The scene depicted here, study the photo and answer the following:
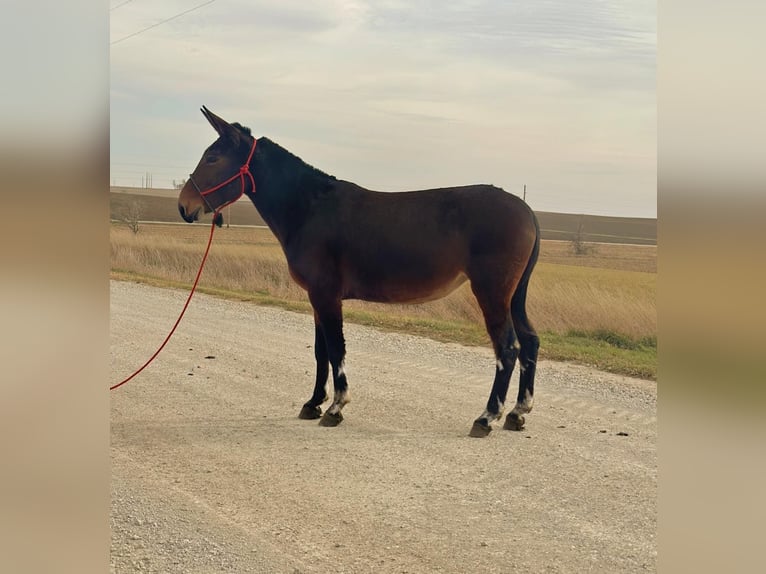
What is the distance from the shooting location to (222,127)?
5738 mm

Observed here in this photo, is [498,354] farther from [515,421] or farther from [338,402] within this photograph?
[338,402]

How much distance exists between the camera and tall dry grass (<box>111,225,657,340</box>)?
9430mm

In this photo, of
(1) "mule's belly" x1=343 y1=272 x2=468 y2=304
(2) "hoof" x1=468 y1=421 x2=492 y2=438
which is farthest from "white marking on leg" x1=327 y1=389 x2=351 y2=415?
(2) "hoof" x1=468 y1=421 x2=492 y2=438

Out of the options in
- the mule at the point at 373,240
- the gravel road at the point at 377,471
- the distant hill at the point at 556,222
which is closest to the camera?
the gravel road at the point at 377,471

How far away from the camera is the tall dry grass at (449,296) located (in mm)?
9430

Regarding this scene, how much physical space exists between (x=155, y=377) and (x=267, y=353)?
135 centimetres

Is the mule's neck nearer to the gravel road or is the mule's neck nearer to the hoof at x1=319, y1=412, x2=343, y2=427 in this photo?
the hoof at x1=319, y1=412, x2=343, y2=427

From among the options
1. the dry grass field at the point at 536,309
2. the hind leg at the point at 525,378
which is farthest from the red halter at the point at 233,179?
the dry grass field at the point at 536,309

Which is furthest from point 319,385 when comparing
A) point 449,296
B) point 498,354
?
point 449,296

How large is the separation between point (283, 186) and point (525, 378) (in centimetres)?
233

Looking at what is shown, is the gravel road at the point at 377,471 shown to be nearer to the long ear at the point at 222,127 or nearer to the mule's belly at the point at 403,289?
the mule's belly at the point at 403,289

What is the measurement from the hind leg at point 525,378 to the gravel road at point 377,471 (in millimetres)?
106

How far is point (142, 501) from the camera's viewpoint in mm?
4039
